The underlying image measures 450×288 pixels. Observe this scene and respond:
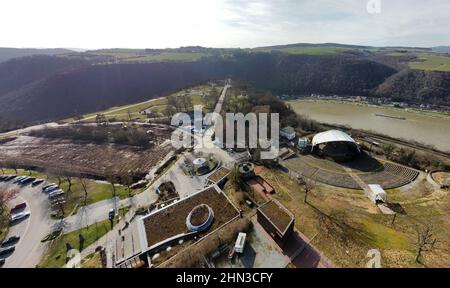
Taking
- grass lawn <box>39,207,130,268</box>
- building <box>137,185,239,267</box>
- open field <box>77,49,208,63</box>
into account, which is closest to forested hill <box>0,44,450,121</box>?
open field <box>77,49,208,63</box>

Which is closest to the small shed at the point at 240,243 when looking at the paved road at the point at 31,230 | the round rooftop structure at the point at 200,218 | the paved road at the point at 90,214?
the round rooftop structure at the point at 200,218

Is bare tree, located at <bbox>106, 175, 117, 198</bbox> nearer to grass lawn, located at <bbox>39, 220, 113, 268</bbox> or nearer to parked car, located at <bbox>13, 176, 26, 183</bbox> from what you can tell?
grass lawn, located at <bbox>39, 220, 113, 268</bbox>

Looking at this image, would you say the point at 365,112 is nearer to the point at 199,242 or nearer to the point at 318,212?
the point at 318,212

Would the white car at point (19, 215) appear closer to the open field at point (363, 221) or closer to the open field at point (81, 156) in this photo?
the open field at point (81, 156)

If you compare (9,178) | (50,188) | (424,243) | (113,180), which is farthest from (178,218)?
(9,178)
